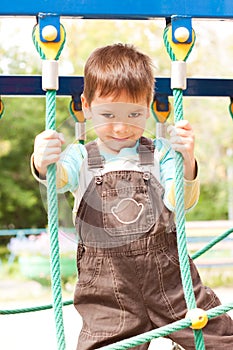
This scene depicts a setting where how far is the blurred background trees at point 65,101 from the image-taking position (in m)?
9.35

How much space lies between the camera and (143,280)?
1.84 meters

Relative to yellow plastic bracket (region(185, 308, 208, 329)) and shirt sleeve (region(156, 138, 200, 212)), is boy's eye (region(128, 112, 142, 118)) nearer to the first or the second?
shirt sleeve (region(156, 138, 200, 212))

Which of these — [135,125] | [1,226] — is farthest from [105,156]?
[1,226]

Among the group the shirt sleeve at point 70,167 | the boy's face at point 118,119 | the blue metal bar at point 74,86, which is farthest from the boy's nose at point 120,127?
the blue metal bar at point 74,86

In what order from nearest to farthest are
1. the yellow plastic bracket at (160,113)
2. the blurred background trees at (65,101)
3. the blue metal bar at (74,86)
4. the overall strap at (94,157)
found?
the overall strap at (94,157)
the blue metal bar at (74,86)
the yellow plastic bracket at (160,113)
the blurred background trees at (65,101)

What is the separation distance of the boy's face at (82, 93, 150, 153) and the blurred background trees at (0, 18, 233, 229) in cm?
740

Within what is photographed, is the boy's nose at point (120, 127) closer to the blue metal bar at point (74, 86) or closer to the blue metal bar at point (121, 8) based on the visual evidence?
the blue metal bar at point (121, 8)

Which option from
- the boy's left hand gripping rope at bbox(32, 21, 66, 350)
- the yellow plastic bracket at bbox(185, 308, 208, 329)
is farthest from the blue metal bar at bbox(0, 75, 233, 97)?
the yellow plastic bracket at bbox(185, 308, 208, 329)

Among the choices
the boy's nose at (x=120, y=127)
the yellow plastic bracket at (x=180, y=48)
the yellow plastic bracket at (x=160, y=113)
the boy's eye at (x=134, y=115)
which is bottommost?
the boy's nose at (x=120, y=127)

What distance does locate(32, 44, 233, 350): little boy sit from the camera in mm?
1775

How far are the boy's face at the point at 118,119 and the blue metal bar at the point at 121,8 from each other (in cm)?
22

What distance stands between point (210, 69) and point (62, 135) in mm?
8406

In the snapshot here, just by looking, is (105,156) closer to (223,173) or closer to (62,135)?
(62,135)

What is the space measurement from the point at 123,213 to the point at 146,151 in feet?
0.57
